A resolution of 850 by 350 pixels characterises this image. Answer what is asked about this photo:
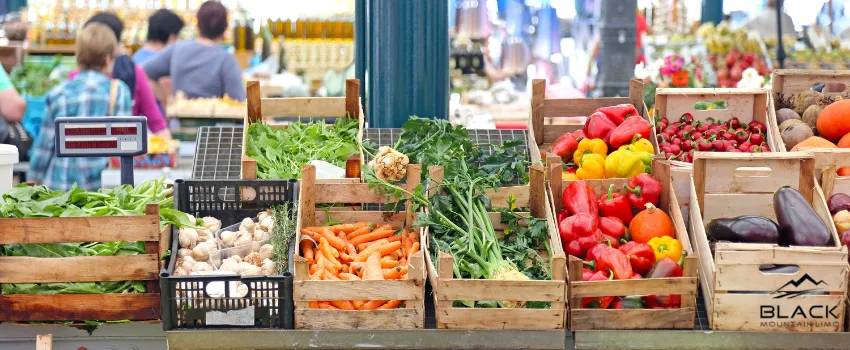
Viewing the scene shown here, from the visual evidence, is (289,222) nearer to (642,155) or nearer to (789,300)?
(642,155)

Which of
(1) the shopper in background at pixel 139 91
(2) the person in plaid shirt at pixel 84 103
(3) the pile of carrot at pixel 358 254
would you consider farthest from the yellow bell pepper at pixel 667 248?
(1) the shopper in background at pixel 139 91

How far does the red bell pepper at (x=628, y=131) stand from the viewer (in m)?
4.02

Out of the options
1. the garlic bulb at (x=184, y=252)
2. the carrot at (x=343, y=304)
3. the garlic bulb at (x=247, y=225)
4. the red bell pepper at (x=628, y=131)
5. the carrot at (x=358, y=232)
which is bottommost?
the carrot at (x=343, y=304)

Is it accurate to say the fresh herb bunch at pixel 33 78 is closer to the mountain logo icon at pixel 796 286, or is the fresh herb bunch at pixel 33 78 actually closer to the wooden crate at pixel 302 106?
the wooden crate at pixel 302 106

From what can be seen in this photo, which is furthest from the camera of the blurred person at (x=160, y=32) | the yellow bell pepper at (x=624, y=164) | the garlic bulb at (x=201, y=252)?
the blurred person at (x=160, y=32)

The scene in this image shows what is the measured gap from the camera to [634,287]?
309 centimetres

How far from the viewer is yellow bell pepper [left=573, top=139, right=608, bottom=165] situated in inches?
159

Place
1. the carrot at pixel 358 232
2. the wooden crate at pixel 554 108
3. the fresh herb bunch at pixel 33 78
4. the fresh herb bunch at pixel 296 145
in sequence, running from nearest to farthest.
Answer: the carrot at pixel 358 232
the fresh herb bunch at pixel 296 145
the wooden crate at pixel 554 108
the fresh herb bunch at pixel 33 78

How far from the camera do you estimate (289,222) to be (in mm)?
3568

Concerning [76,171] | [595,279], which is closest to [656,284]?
[595,279]

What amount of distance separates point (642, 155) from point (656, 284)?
33.1 inches

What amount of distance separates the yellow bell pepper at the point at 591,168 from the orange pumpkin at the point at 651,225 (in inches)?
16.7

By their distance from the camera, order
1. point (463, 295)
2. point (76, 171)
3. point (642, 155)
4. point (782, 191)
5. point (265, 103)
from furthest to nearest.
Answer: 1. point (76, 171)
2. point (265, 103)
3. point (642, 155)
4. point (782, 191)
5. point (463, 295)

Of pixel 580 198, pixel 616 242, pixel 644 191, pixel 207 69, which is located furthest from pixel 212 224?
pixel 207 69
